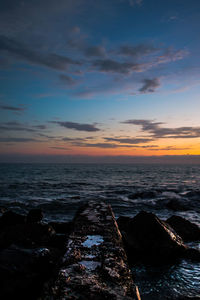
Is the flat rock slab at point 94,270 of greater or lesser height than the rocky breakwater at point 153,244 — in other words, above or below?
above

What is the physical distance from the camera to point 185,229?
274 inches

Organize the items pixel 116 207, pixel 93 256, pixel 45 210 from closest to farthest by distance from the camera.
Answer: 1. pixel 93 256
2. pixel 45 210
3. pixel 116 207

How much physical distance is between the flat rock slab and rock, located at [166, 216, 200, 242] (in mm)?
4059

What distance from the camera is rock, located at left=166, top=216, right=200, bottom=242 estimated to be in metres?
6.65

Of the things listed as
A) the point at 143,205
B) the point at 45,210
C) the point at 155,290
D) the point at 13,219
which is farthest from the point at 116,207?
the point at 155,290

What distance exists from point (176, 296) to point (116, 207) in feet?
33.2

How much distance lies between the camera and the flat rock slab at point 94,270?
196cm

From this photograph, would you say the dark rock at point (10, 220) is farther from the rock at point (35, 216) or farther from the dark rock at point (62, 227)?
the dark rock at point (62, 227)

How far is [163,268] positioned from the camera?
4539 mm

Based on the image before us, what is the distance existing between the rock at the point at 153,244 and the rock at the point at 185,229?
1.86 m

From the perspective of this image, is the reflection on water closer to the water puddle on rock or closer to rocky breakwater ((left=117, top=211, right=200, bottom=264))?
rocky breakwater ((left=117, top=211, right=200, bottom=264))

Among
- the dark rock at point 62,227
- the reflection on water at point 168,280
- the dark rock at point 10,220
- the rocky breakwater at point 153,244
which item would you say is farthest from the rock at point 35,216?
the reflection on water at point 168,280

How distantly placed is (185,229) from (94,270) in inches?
229

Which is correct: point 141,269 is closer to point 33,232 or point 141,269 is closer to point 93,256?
point 93,256
